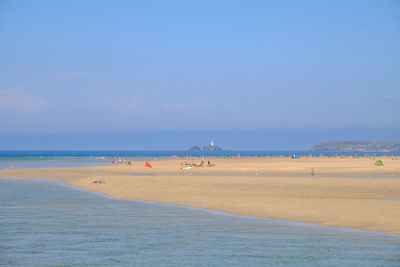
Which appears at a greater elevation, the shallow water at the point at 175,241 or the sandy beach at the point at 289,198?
the sandy beach at the point at 289,198

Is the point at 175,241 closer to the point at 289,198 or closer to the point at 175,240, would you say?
the point at 175,240

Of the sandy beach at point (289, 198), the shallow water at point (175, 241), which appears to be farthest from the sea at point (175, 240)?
the sandy beach at point (289, 198)

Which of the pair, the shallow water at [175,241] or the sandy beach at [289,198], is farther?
the sandy beach at [289,198]

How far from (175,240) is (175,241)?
0.56 ft

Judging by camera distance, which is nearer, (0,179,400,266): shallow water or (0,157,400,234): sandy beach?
(0,179,400,266): shallow water

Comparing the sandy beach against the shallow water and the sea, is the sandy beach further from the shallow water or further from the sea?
the shallow water

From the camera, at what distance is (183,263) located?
14.1 m

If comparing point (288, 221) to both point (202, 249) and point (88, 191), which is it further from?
point (88, 191)

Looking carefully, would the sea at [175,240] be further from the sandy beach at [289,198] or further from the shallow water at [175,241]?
the sandy beach at [289,198]

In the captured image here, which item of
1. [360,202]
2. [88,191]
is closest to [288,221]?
[360,202]

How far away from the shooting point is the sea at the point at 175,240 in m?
14.4

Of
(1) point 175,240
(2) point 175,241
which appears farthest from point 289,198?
(2) point 175,241

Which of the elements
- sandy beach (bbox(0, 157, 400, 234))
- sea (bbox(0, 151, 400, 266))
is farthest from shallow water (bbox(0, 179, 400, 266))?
sandy beach (bbox(0, 157, 400, 234))

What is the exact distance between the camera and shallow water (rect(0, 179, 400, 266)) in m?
14.5
